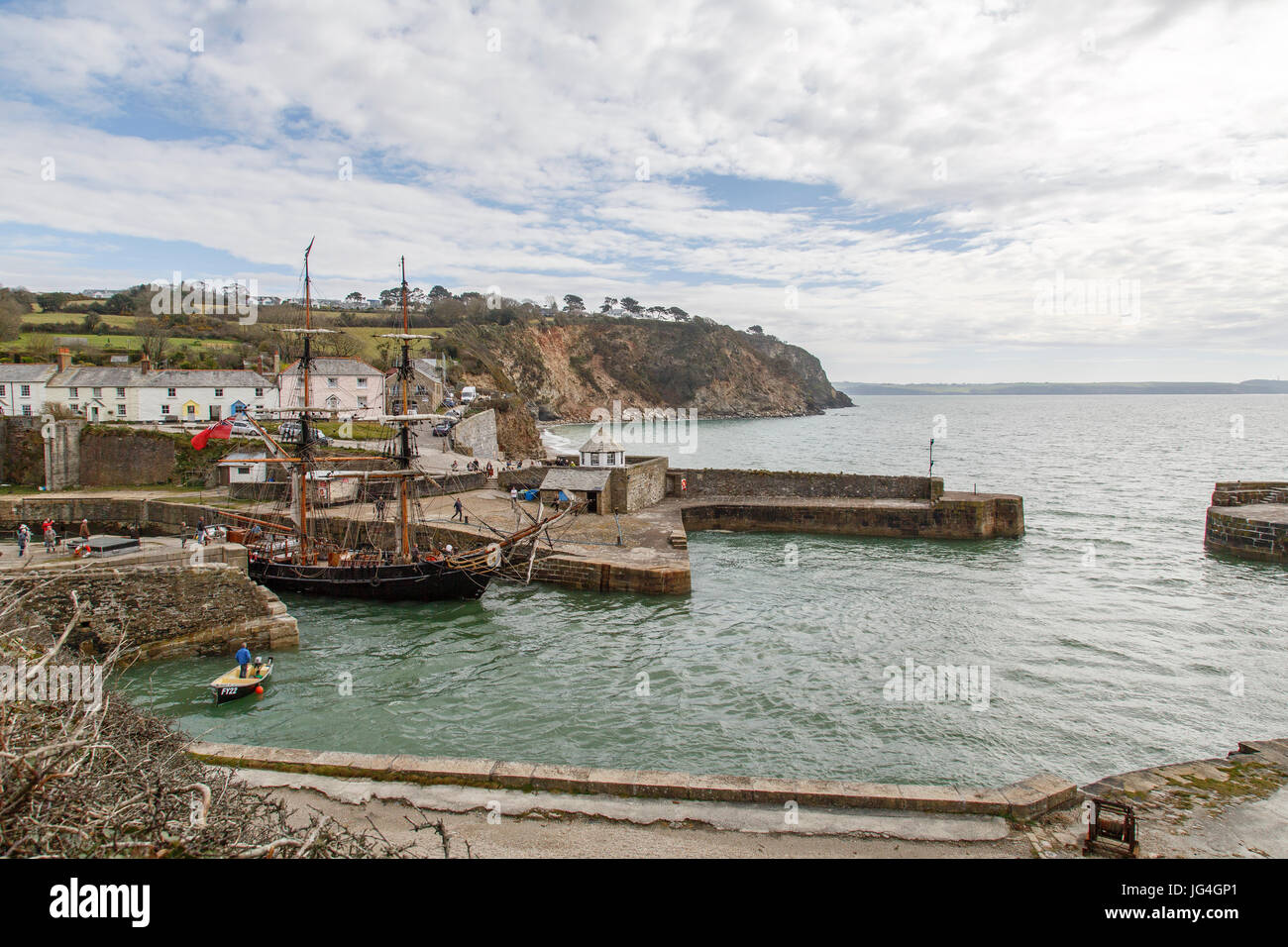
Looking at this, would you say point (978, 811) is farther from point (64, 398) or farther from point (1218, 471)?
point (1218, 471)

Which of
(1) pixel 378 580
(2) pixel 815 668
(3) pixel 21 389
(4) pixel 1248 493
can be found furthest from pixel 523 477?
(4) pixel 1248 493

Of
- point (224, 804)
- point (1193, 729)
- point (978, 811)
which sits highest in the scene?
point (224, 804)

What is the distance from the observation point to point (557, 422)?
117500 mm

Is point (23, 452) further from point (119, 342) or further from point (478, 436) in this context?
point (119, 342)

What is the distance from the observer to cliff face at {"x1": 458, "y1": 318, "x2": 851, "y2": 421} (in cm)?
11806

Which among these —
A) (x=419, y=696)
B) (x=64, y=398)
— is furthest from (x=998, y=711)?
(x=64, y=398)

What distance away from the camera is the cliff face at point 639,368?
4648 inches

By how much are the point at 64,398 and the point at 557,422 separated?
252ft

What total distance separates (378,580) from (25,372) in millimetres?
37490

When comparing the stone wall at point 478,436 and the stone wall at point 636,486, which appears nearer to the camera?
the stone wall at point 636,486

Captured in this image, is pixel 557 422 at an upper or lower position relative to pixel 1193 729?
upper

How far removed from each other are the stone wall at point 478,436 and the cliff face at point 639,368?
37.9 meters

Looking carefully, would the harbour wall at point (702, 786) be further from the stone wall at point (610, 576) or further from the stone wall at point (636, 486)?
the stone wall at point (636, 486)

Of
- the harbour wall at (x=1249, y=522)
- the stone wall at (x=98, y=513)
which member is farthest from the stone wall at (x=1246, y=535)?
the stone wall at (x=98, y=513)
